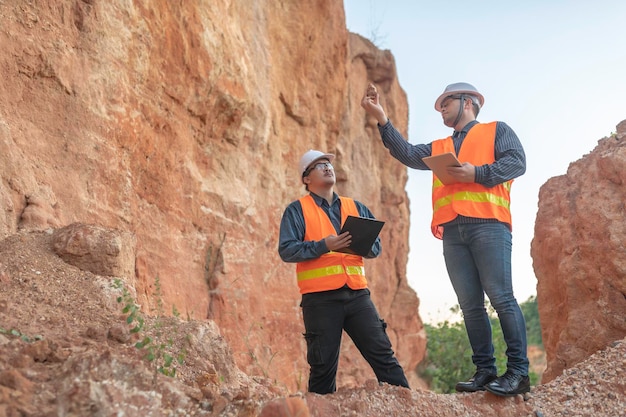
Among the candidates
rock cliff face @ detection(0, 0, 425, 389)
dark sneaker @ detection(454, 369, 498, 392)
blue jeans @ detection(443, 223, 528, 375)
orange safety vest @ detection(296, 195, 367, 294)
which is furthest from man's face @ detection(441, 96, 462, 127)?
rock cliff face @ detection(0, 0, 425, 389)

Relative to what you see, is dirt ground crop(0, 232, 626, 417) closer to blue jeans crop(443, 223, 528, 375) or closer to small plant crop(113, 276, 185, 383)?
small plant crop(113, 276, 185, 383)

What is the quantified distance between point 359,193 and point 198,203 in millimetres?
5893

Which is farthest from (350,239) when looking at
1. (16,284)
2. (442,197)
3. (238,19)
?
(238,19)

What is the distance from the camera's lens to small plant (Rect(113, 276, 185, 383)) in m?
3.40

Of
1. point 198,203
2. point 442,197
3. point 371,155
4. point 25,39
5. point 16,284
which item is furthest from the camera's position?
point 371,155

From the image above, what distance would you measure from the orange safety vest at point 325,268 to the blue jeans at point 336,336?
0.06 m

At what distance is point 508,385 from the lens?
4.10 m

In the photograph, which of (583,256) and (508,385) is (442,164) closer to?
(508,385)

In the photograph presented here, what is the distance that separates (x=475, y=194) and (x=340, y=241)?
99 cm

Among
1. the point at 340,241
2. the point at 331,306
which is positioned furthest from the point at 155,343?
the point at 340,241

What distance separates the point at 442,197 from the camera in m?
4.52

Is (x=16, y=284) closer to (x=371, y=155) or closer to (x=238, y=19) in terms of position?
(x=238, y=19)

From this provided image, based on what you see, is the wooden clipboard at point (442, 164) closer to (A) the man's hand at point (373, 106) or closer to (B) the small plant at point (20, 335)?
(A) the man's hand at point (373, 106)

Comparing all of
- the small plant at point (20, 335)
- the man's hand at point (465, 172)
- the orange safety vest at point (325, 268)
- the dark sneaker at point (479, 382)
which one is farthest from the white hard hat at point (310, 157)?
the small plant at point (20, 335)
